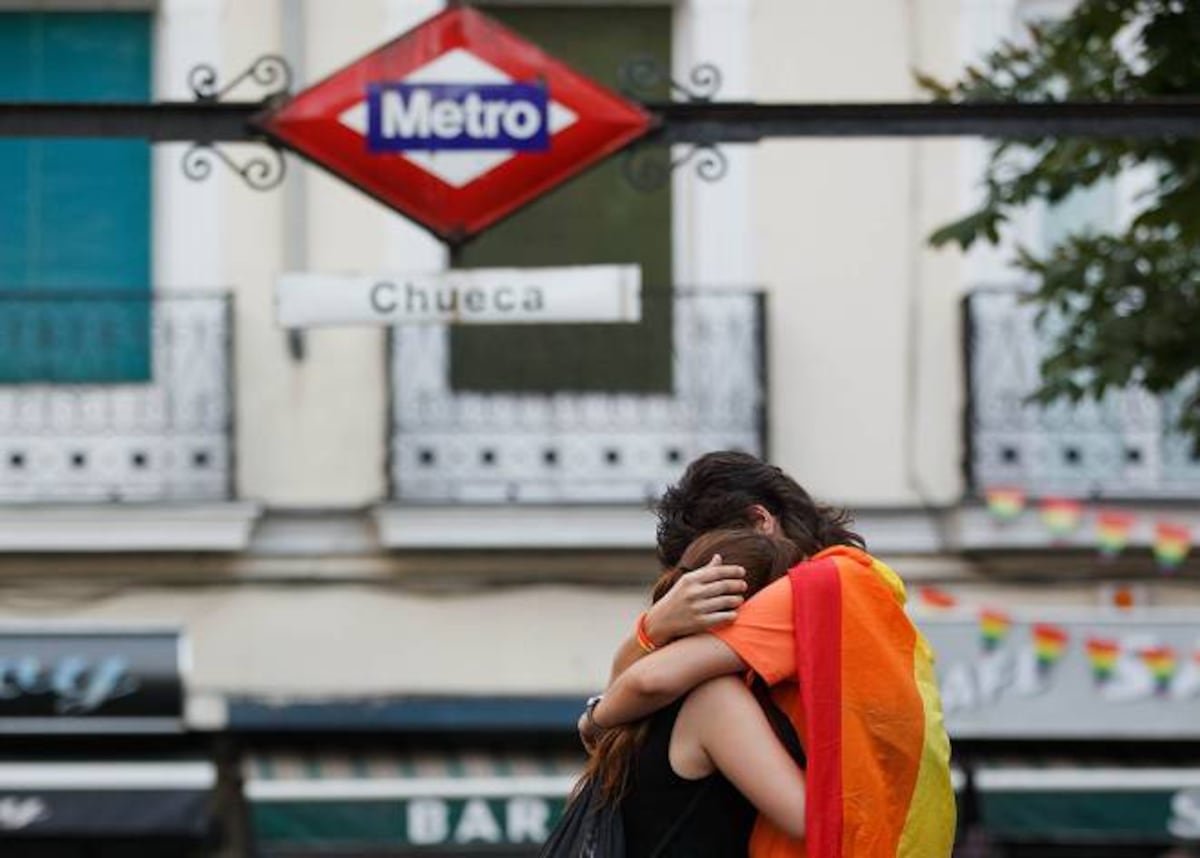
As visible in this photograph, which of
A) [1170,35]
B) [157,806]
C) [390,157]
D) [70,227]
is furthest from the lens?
[70,227]

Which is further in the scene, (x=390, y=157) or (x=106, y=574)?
(x=106, y=574)

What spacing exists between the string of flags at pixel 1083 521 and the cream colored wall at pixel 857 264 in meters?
0.49

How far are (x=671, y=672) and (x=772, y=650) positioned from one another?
0.50ft

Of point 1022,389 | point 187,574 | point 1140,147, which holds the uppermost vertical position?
point 1140,147

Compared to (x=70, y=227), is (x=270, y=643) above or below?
below

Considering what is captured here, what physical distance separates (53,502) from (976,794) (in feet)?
15.7

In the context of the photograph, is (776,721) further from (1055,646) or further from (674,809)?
(1055,646)

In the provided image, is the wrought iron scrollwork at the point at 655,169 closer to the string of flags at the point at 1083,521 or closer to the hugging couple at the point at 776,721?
the hugging couple at the point at 776,721

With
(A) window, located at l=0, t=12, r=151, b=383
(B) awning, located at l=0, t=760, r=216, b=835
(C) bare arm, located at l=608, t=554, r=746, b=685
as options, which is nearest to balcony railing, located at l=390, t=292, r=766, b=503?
(A) window, located at l=0, t=12, r=151, b=383

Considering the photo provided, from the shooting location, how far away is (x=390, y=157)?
7.16m

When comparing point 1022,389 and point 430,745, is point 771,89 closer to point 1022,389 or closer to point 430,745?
point 1022,389

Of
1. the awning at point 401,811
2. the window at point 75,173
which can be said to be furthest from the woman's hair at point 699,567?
the window at point 75,173

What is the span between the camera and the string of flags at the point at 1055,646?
561 inches

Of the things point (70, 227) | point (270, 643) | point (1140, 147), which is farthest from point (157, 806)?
point (1140, 147)
